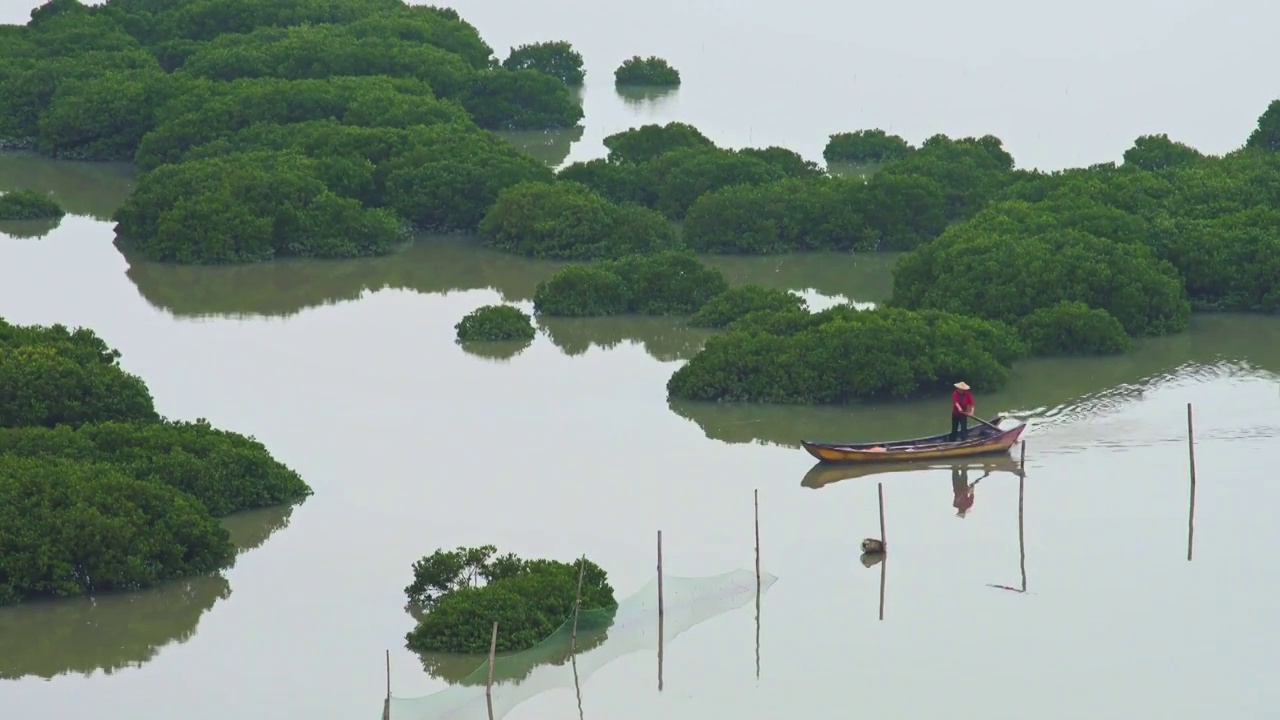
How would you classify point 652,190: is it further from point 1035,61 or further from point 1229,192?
point 1035,61

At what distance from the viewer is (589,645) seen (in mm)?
22891

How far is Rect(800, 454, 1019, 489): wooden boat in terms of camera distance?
A: 29.4 m

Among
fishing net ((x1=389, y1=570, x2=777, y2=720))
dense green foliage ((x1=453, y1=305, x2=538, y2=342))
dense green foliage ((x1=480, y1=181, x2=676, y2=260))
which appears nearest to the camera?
fishing net ((x1=389, y1=570, x2=777, y2=720))

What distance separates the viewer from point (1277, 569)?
25750 mm

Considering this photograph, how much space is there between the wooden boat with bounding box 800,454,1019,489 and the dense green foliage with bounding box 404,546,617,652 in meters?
5.79

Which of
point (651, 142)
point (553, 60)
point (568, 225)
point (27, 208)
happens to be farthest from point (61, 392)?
point (553, 60)

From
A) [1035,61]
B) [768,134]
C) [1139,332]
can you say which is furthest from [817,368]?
[1035,61]

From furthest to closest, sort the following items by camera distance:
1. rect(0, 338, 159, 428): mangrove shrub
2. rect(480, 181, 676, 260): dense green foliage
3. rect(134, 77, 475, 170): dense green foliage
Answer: rect(134, 77, 475, 170): dense green foliage
rect(480, 181, 676, 260): dense green foliage
rect(0, 338, 159, 428): mangrove shrub

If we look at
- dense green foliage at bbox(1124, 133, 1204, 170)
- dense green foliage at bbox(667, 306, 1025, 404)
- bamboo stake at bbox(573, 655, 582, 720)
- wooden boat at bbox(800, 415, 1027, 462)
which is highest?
dense green foliage at bbox(1124, 133, 1204, 170)

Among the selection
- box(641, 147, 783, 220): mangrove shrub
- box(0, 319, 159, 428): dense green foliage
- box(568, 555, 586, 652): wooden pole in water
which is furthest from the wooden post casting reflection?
box(641, 147, 783, 220): mangrove shrub

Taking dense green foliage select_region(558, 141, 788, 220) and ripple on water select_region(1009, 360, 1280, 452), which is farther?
dense green foliage select_region(558, 141, 788, 220)

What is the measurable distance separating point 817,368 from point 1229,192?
41.5 ft

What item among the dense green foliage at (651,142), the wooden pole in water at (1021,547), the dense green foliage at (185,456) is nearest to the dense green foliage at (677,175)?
the dense green foliage at (651,142)

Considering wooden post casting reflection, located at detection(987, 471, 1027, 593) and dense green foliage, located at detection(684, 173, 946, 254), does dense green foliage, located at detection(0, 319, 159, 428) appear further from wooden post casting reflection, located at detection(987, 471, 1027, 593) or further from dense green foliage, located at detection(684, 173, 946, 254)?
dense green foliage, located at detection(684, 173, 946, 254)
